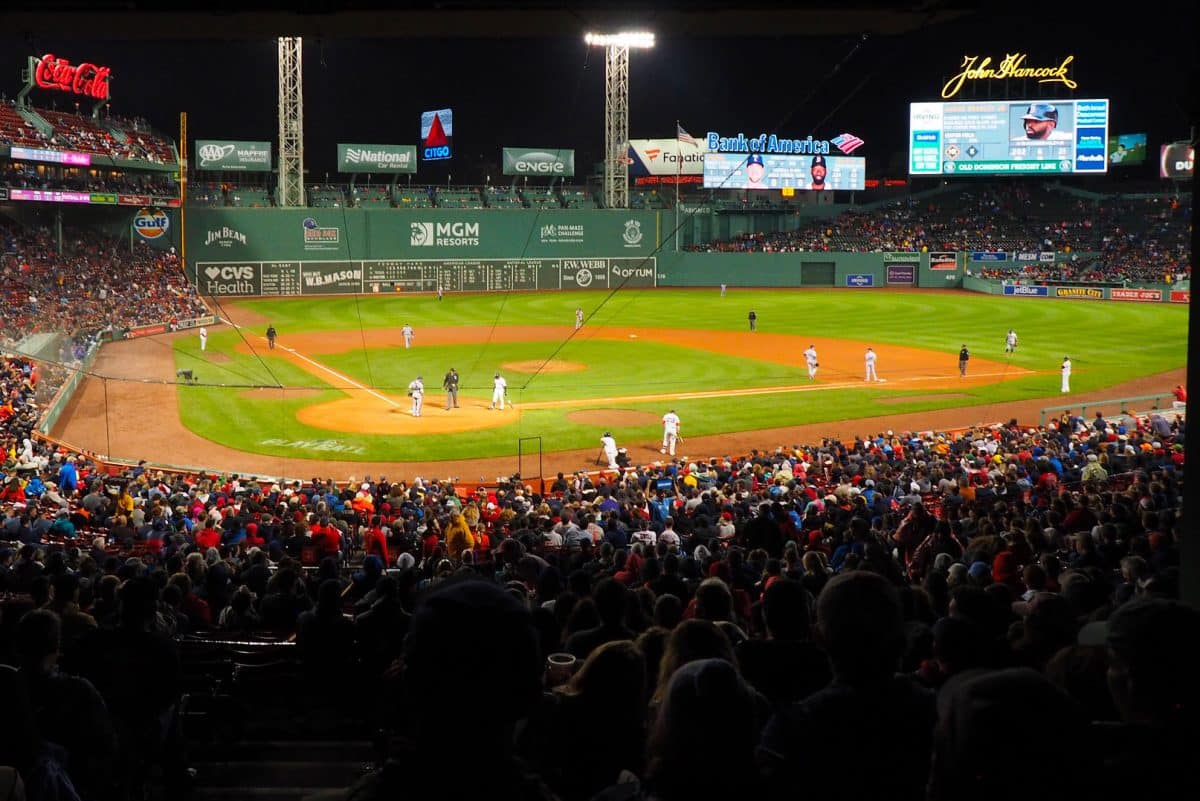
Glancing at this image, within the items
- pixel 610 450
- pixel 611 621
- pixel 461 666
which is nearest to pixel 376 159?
pixel 610 450

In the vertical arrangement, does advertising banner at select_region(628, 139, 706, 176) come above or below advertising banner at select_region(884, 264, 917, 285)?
above

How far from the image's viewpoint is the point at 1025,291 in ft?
245

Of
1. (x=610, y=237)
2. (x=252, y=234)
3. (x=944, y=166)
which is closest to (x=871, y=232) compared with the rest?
(x=944, y=166)

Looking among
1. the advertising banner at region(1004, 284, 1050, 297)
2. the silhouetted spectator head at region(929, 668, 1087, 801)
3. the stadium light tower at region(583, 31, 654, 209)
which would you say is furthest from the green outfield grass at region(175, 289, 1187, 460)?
the silhouetted spectator head at region(929, 668, 1087, 801)

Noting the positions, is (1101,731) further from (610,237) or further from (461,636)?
(610,237)

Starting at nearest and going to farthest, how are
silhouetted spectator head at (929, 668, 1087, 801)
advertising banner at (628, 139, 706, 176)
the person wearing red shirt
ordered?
silhouetted spectator head at (929, 668, 1087, 801), the person wearing red shirt, advertising banner at (628, 139, 706, 176)

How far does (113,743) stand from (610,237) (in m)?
73.7

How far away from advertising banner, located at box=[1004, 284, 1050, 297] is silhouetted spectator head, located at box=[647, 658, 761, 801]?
77.5 meters

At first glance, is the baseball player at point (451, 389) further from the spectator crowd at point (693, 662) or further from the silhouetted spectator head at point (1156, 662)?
the silhouetted spectator head at point (1156, 662)

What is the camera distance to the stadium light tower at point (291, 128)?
2196 inches

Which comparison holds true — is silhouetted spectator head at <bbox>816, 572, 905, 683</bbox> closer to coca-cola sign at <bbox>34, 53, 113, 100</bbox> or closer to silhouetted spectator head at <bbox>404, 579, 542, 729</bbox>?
silhouetted spectator head at <bbox>404, 579, 542, 729</bbox>

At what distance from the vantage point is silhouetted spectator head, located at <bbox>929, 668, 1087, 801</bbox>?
2.66 metres

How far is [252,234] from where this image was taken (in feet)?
217

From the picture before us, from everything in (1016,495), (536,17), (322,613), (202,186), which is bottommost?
(1016,495)
